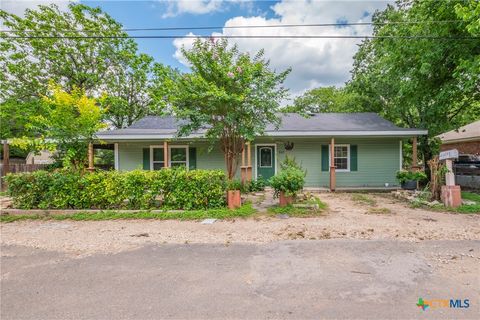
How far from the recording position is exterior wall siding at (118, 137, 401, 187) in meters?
11.2

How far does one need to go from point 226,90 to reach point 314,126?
224 inches

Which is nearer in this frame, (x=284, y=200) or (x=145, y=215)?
(x=145, y=215)

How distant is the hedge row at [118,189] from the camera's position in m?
6.45

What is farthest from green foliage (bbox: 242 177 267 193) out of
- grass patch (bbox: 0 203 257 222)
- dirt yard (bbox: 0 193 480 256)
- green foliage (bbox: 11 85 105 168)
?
green foliage (bbox: 11 85 105 168)

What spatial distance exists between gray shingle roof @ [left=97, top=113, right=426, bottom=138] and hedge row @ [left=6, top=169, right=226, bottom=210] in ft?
10.2

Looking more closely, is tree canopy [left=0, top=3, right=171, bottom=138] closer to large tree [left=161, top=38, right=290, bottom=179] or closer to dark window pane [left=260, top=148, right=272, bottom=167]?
dark window pane [left=260, top=148, right=272, bottom=167]

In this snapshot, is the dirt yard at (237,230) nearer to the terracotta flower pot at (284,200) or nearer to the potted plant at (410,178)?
the terracotta flower pot at (284,200)

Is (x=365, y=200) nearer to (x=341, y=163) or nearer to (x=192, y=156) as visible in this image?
(x=341, y=163)

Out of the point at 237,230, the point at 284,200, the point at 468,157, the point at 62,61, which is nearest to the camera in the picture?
the point at 237,230

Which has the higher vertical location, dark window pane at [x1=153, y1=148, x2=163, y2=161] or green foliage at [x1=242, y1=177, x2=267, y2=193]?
dark window pane at [x1=153, y1=148, x2=163, y2=161]

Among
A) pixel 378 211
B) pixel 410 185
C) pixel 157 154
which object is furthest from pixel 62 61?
pixel 410 185

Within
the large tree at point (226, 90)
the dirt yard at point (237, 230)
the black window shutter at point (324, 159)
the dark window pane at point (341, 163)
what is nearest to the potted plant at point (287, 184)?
the dirt yard at point (237, 230)

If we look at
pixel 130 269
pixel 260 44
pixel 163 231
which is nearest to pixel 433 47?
pixel 260 44

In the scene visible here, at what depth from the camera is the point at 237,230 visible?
5.04 meters
